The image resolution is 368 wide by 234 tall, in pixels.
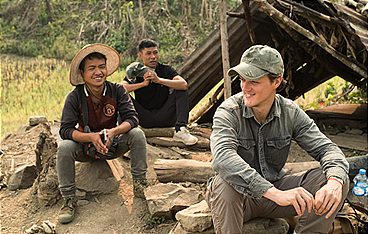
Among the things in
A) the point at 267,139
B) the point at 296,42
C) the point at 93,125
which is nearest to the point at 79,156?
the point at 93,125

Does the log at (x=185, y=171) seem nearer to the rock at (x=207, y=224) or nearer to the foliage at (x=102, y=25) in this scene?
the rock at (x=207, y=224)

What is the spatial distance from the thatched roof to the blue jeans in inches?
73.4

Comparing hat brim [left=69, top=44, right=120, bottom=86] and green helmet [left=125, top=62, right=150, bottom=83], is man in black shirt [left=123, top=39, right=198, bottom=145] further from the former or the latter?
Result: hat brim [left=69, top=44, right=120, bottom=86]

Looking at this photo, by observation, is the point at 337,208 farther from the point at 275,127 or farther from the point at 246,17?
the point at 246,17

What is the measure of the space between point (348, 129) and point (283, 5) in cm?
221

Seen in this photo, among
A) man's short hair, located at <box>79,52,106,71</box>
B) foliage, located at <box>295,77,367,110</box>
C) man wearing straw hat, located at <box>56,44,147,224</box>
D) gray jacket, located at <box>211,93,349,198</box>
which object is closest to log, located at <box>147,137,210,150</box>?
man wearing straw hat, located at <box>56,44,147,224</box>

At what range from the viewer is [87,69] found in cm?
417

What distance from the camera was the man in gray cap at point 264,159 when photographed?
110 inches

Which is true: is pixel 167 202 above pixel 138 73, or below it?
below

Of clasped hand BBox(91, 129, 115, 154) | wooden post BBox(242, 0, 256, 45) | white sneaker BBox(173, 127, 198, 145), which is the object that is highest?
wooden post BBox(242, 0, 256, 45)

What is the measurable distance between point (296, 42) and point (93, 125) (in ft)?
9.64

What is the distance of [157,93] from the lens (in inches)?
222

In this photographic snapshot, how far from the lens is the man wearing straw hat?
4.12 metres

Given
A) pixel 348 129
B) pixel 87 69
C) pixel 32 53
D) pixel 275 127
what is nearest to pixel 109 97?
pixel 87 69
